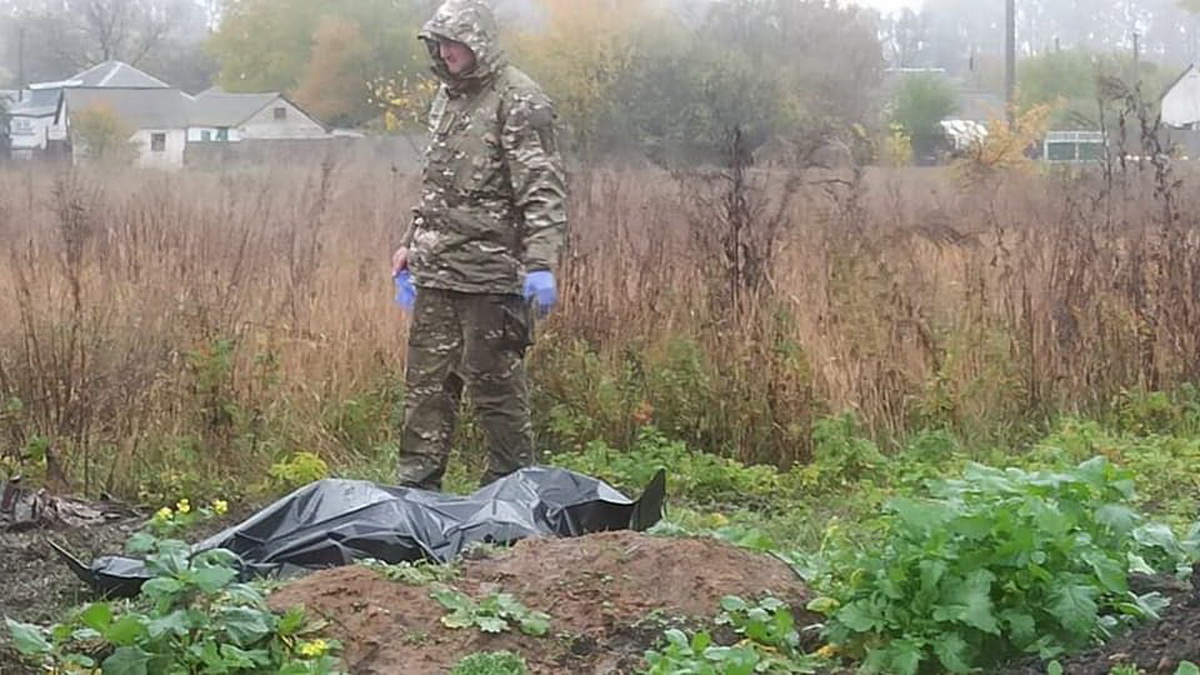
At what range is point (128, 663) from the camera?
11.0ft

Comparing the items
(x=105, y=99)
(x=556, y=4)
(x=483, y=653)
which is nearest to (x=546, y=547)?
(x=483, y=653)

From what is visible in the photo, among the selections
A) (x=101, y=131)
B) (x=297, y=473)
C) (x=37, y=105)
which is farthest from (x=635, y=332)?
(x=37, y=105)

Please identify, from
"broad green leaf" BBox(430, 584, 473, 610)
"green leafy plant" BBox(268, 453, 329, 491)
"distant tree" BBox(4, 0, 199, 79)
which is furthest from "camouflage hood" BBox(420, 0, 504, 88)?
"distant tree" BBox(4, 0, 199, 79)

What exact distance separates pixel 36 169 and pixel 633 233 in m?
7.85

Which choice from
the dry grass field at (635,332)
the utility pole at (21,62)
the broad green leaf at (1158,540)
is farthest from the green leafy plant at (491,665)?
the utility pole at (21,62)

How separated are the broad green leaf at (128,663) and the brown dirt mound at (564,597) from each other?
46 cm

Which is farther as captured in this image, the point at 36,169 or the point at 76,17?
the point at 76,17

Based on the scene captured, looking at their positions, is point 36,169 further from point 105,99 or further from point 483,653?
point 105,99

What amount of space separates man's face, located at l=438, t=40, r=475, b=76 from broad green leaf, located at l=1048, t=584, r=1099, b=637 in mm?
3242

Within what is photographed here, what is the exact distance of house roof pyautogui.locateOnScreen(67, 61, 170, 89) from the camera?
3098 centimetres

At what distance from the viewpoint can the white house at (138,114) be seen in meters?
24.4

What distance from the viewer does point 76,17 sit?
39.8 metres

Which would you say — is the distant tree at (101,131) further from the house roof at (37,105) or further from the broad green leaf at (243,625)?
the broad green leaf at (243,625)

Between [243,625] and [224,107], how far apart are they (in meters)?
29.6
